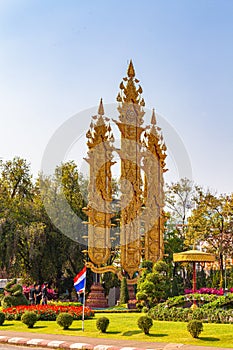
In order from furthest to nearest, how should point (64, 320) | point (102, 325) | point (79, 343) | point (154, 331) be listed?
point (64, 320), point (102, 325), point (154, 331), point (79, 343)

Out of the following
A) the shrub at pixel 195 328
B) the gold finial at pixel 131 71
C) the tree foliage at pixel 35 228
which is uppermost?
the gold finial at pixel 131 71

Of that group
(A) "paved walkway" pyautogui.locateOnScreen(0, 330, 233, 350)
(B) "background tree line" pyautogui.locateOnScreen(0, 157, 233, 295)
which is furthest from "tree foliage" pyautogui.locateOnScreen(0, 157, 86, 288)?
(A) "paved walkway" pyautogui.locateOnScreen(0, 330, 233, 350)

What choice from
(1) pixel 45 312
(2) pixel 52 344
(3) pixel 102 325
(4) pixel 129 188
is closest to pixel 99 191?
(4) pixel 129 188

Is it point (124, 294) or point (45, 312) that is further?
point (124, 294)

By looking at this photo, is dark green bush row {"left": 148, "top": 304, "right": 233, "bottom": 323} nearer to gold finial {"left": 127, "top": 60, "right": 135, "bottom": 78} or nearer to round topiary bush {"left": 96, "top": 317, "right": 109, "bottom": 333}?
round topiary bush {"left": 96, "top": 317, "right": 109, "bottom": 333}

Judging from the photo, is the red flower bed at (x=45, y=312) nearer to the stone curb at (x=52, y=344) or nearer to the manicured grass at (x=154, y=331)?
the manicured grass at (x=154, y=331)

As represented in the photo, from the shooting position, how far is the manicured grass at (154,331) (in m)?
15.6


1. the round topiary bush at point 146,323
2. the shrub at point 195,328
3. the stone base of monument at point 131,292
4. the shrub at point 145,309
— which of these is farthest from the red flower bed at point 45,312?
the stone base of monument at point 131,292

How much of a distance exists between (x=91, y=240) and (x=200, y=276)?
14.3 m

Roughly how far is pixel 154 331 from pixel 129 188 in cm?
1845

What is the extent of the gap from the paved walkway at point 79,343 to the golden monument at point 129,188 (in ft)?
53.3

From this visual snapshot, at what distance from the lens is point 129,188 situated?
35.7 metres

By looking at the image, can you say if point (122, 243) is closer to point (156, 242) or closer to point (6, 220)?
point (156, 242)

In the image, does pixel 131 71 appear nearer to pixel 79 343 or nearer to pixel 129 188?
pixel 129 188
